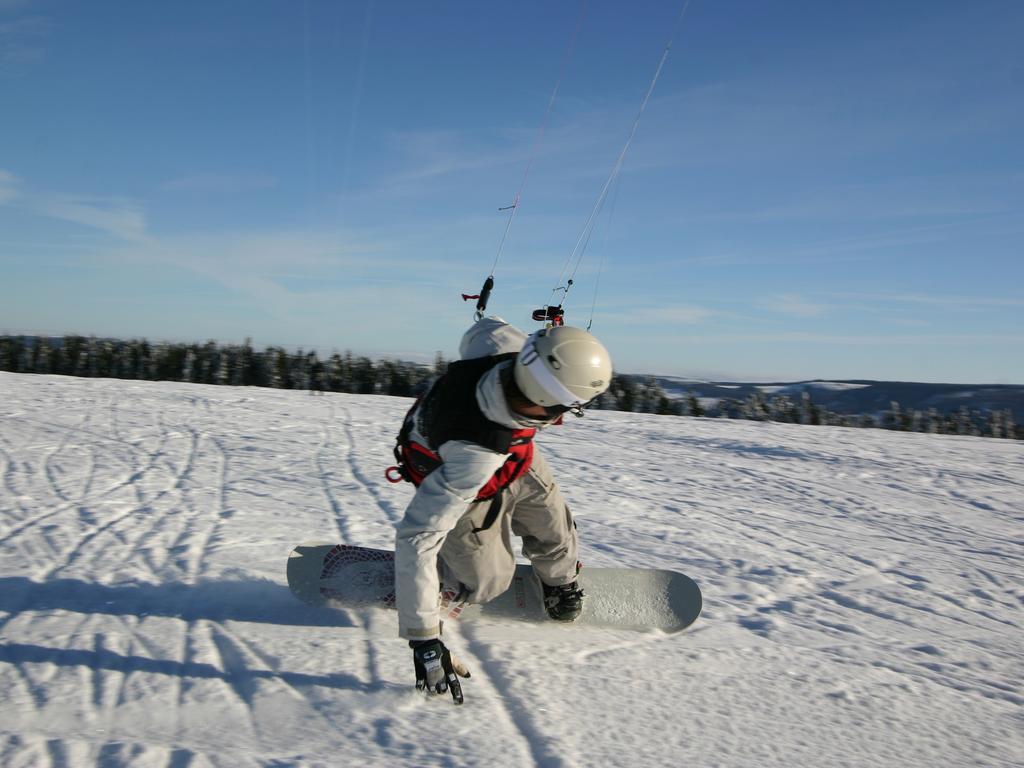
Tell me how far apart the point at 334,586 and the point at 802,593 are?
2.92m

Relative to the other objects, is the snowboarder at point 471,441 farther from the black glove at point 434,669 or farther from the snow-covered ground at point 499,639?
the snow-covered ground at point 499,639

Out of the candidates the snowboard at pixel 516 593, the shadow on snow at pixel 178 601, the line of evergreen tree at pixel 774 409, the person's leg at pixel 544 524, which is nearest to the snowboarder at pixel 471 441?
the person's leg at pixel 544 524

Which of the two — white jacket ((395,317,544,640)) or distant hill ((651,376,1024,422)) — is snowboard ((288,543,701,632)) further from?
distant hill ((651,376,1024,422))

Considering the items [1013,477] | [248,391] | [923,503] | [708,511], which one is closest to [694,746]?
[708,511]

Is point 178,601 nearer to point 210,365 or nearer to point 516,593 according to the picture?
point 516,593

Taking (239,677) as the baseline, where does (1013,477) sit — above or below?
above

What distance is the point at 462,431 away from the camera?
2.65 m

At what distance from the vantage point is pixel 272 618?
3379mm

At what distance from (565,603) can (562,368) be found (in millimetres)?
1614

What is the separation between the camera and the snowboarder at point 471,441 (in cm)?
253

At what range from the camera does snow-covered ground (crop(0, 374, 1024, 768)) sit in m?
2.43

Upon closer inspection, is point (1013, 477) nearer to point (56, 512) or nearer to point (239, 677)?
point (239, 677)

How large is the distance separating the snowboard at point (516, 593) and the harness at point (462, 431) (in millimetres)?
644

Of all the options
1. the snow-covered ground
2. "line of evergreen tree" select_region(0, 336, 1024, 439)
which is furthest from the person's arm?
"line of evergreen tree" select_region(0, 336, 1024, 439)
